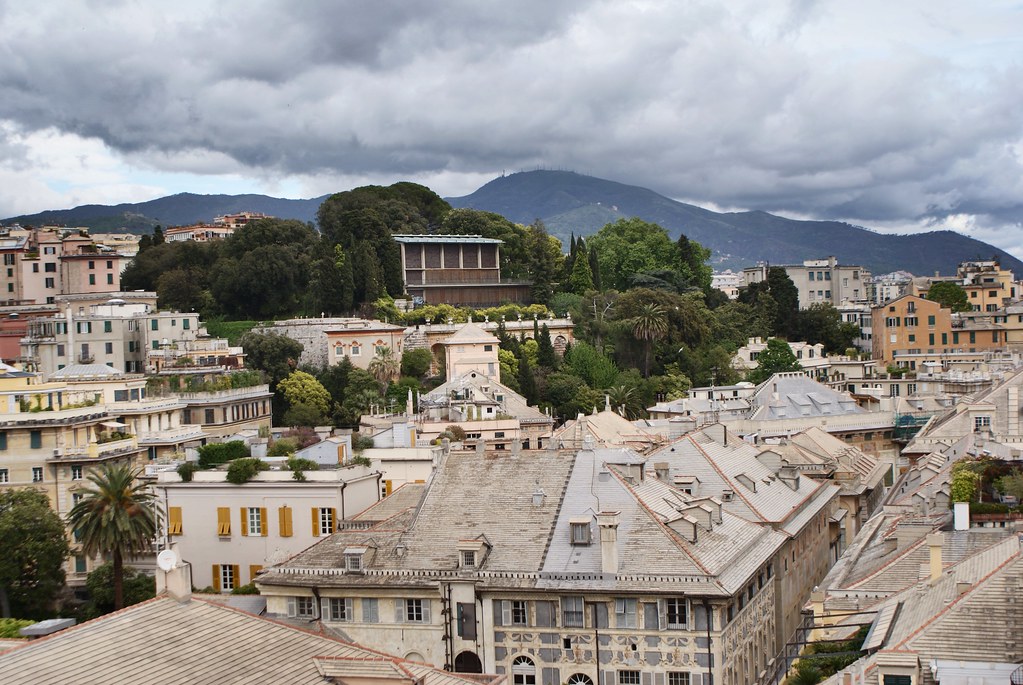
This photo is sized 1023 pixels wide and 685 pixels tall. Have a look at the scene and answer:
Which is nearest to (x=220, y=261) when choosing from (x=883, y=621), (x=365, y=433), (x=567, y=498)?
(x=365, y=433)

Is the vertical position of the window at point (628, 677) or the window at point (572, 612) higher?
the window at point (572, 612)

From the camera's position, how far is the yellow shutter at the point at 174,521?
5356 centimetres

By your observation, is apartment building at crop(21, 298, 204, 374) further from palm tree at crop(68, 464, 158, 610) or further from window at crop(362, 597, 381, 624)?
window at crop(362, 597, 381, 624)

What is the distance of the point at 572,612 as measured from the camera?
39.2m

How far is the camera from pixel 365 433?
211 feet

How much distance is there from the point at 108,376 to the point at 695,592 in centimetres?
5232

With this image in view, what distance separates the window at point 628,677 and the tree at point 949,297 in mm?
105999

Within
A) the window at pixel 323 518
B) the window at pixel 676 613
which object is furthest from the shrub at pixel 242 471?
the window at pixel 676 613

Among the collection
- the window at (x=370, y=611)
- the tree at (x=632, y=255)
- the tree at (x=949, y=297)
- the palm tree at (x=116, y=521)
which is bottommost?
the window at (x=370, y=611)

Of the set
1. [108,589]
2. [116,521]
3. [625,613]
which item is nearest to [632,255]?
[108,589]

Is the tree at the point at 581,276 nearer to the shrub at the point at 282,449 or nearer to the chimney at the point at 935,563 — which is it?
the shrub at the point at 282,449

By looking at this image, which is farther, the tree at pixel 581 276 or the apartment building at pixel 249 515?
the tree at pixel 581 276

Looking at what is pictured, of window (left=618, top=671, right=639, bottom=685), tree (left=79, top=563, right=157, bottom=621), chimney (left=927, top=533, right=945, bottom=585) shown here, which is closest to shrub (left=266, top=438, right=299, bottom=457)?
tree (left=79, top=563, right=157, bottom=621)

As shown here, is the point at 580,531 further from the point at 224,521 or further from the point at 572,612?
the point at 224,521
